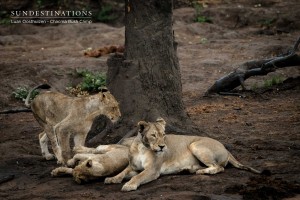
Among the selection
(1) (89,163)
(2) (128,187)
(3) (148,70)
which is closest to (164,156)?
(2) (128,187)

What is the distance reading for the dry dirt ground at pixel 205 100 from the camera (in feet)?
24.8

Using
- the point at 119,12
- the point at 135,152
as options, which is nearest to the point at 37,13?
the point at 119,12

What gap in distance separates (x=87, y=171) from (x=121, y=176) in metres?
0.42

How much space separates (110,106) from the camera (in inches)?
360

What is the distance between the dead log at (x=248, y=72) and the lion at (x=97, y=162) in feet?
19.2

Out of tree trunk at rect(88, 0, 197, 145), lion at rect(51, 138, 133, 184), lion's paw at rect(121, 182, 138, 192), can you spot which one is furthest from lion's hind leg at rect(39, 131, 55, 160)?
lion's paw at rect(121, 182, 138, 192)

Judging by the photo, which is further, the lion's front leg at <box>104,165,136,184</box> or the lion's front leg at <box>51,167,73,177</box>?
the lion's front leg at <box>51,167,73,177</box>

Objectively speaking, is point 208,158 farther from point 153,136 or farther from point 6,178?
point 6,178

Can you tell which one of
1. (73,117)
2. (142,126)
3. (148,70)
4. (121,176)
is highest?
(148,70)

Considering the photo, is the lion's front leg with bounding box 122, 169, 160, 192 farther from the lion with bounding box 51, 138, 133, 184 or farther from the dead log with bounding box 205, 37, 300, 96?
the dead log with bounding box 205, 37, 300, 96

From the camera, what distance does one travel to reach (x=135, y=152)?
8000 mm

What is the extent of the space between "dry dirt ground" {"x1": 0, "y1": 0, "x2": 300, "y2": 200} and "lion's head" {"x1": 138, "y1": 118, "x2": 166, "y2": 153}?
0.44 m

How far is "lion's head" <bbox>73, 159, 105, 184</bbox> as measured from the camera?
788cm

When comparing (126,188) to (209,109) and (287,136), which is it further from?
(209,109)
